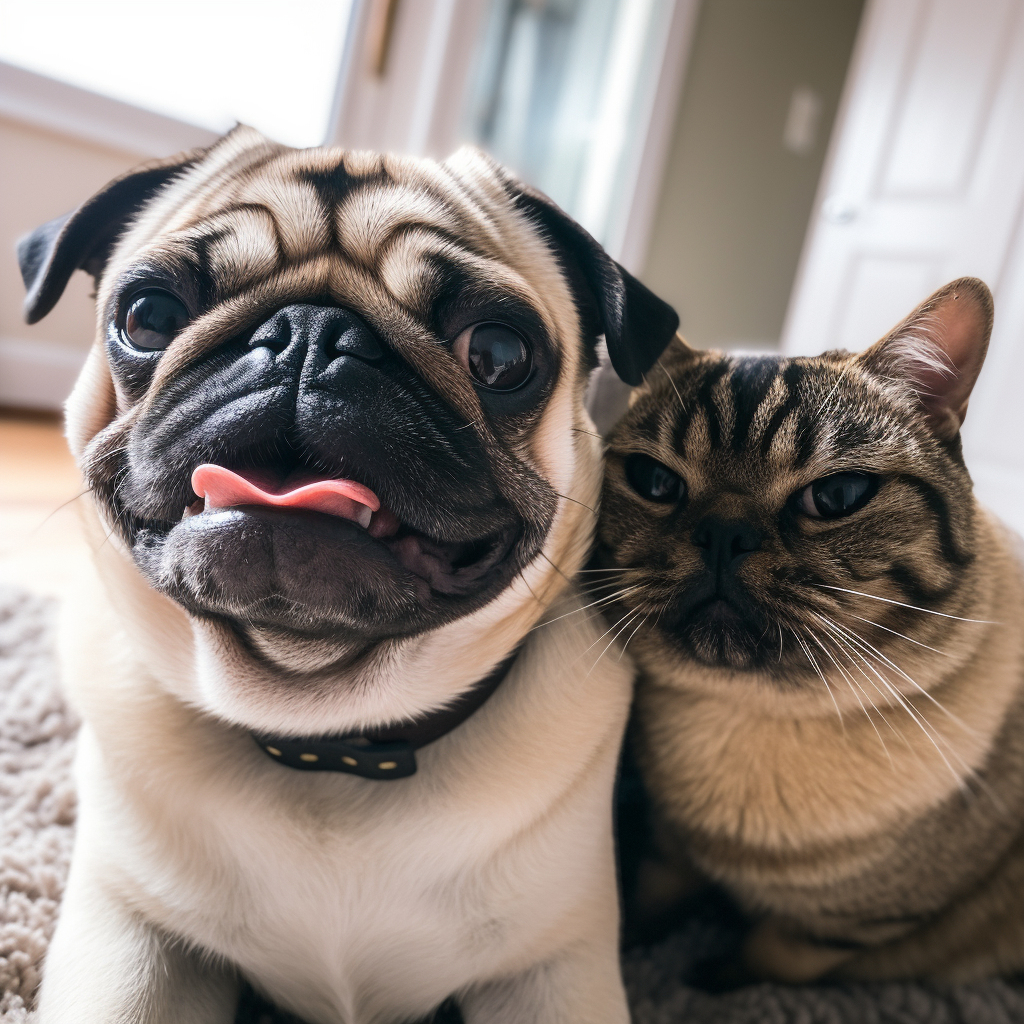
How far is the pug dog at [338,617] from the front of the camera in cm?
76

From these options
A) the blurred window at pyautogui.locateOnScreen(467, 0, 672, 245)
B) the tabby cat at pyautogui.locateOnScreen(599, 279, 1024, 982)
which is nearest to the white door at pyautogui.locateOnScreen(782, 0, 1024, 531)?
the blurred window at pyautogui.locateOnScreen(467, 0, 672, 245)

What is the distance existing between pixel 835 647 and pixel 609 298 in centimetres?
49

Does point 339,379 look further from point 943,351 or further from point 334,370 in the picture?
point 943,351

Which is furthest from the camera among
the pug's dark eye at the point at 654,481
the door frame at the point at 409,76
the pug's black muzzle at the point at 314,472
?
the door frame at the point at 409,76

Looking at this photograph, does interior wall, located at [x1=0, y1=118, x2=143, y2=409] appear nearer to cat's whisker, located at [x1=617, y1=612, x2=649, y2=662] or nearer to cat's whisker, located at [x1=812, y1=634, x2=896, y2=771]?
cat's whisker, located at [x1=617, y1=612, x2=649, y2=662]

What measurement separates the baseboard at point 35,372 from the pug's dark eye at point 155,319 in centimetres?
293

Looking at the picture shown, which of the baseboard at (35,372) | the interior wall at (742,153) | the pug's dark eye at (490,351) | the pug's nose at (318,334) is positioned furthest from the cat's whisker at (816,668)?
the interior wall at (742,153)

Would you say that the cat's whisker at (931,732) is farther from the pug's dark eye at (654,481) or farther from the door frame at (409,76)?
the door frame at (409,76)

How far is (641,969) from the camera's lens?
3.57 feet

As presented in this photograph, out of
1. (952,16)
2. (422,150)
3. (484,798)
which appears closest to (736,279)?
(952,16)


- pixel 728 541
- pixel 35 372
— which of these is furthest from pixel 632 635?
pixel 35 372

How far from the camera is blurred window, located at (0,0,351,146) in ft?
11.0

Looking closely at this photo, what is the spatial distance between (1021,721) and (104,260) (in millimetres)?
1370

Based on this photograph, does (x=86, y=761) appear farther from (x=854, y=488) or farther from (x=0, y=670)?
(x=854, y=488)
